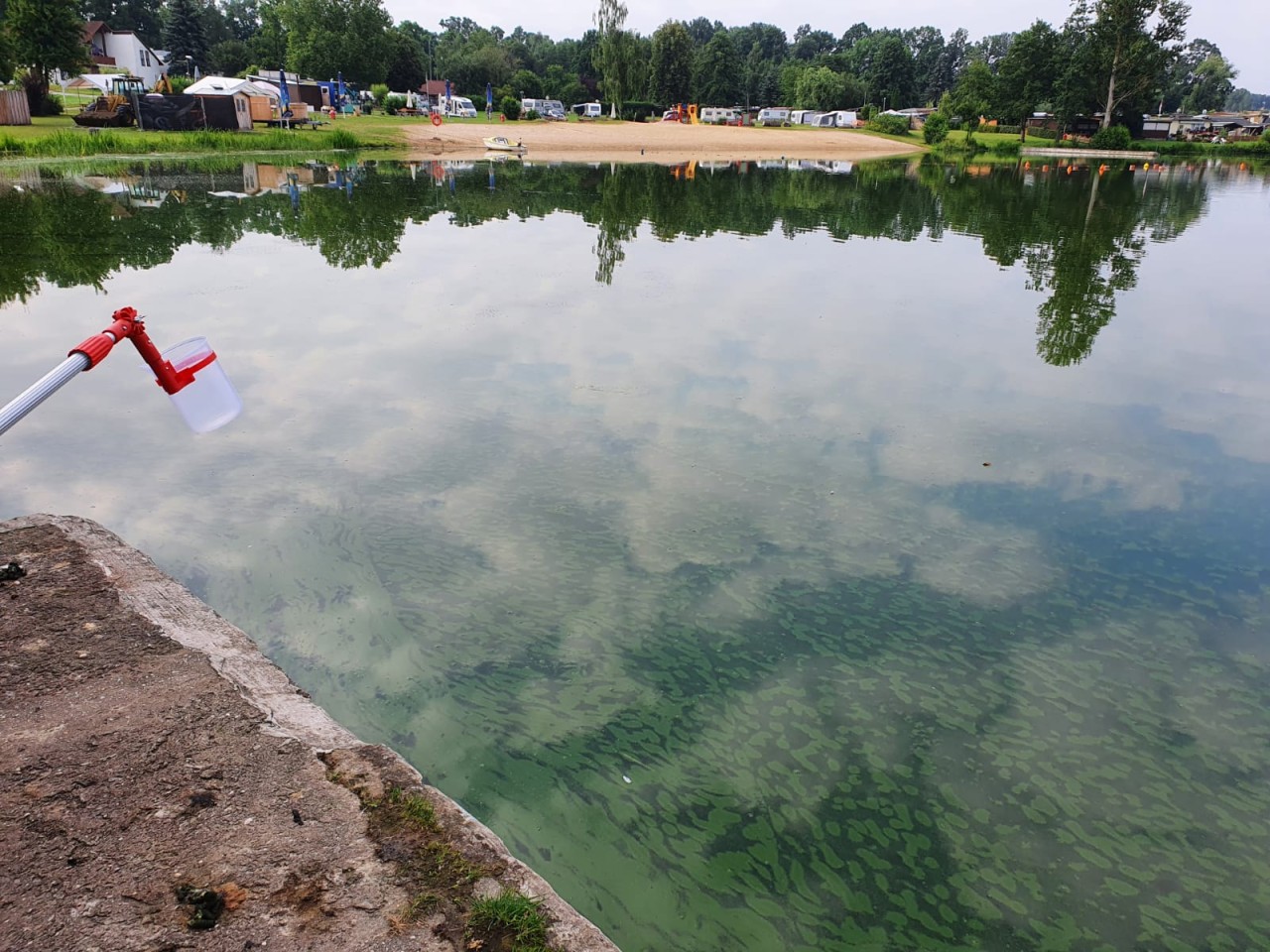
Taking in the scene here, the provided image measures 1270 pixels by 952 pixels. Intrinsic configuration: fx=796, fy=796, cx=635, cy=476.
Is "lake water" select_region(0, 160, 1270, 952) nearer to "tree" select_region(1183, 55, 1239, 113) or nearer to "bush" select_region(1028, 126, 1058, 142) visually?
"bush" select_region(1028, 126, 1058, 142)

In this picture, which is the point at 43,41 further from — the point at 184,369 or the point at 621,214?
the point at 184,369

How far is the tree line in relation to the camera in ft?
224

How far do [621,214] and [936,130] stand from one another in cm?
6504

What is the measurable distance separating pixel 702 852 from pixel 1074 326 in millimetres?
13202

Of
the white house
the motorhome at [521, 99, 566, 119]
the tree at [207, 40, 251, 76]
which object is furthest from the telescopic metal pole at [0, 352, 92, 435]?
the tree at [207, 40, 251, 76]

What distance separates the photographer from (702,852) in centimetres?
409

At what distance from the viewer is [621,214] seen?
2578cm

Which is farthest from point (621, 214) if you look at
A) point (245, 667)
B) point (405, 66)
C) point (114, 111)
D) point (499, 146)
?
point (405, 66)

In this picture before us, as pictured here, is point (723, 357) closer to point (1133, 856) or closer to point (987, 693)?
point (987, 693)

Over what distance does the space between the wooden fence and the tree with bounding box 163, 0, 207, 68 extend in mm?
49637

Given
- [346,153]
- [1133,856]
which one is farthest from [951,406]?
[346,153]

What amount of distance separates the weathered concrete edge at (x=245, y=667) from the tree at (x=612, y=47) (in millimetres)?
83778

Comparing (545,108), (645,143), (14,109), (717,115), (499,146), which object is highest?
(717,115)

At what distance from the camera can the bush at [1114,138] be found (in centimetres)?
7575
